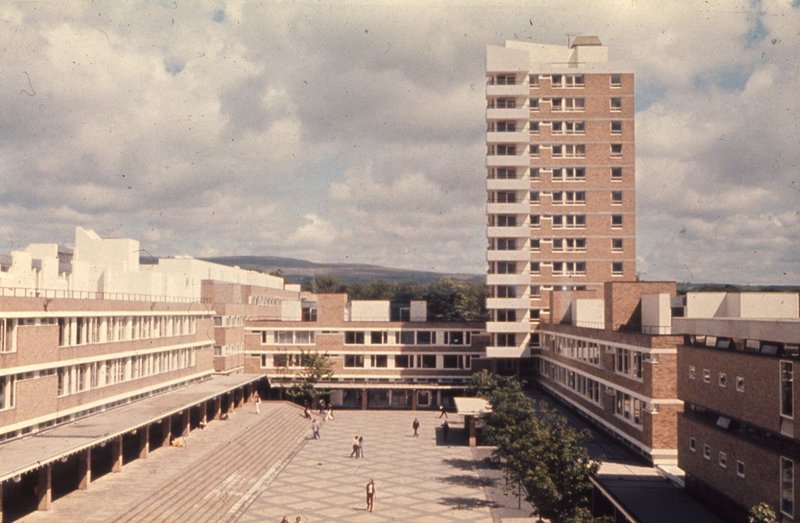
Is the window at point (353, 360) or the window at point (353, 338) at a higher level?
the window at point (353, 338)

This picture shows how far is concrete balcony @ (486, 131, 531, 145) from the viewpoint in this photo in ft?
226

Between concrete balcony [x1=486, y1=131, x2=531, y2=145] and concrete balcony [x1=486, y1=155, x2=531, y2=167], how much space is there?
124cm

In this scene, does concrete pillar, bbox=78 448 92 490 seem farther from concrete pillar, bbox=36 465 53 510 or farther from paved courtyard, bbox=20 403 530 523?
concrete pillar, bbox=36 465 53 510

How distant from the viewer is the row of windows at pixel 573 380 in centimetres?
4728

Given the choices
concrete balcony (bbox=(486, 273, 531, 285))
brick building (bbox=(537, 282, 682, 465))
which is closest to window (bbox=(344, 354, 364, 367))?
concrete balcony (bbox=(486, 273, 531, 285))

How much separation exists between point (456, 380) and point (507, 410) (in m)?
28.3

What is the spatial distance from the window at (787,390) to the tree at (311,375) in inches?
2045

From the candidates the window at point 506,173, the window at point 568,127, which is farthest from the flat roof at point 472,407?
the window at point 568,127

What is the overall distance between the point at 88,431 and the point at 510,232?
4240 cm

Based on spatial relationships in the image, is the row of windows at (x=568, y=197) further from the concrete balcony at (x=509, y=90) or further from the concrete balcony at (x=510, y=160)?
the concrete balcony at (x=509, y=90)

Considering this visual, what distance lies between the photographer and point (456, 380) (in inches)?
2869

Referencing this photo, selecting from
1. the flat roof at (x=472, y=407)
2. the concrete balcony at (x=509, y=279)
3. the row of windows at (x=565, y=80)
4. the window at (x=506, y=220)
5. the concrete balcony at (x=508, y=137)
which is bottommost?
the flat roof at (x=472, y=407)

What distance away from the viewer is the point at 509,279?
68.7m

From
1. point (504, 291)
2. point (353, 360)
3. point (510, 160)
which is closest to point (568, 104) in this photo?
point (510, 160)
